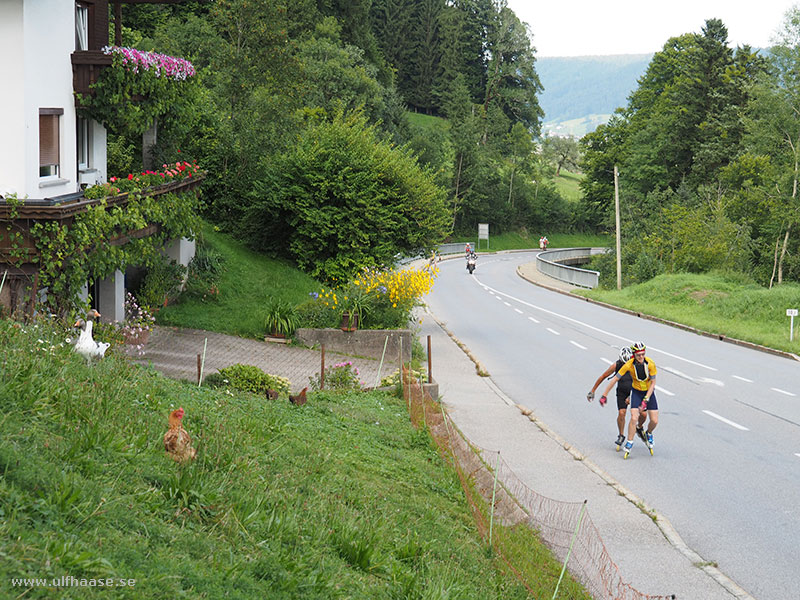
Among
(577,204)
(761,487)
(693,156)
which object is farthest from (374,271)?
(577,204)

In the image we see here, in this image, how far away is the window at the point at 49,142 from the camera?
60.3ft

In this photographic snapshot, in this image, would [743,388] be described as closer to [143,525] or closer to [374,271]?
[374,271]

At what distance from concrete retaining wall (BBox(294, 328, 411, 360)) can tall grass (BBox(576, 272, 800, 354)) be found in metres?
13.1

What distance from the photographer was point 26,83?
1673cm

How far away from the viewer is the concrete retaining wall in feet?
76.9

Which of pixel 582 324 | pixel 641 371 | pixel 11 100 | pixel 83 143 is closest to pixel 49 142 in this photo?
pixel 11 100

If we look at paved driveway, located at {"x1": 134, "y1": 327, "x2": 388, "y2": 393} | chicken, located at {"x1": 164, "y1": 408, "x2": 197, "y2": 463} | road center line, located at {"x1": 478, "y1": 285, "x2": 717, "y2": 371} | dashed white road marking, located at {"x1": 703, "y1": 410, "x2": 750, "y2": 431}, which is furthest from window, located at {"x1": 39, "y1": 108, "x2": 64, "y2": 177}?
road center line, located at {"x1": 478, "y1": 285, "x2": 717, "y2": 371}

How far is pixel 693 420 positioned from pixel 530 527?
27.5 feet

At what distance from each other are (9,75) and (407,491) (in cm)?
1178

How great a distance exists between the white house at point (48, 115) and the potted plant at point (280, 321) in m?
4.19

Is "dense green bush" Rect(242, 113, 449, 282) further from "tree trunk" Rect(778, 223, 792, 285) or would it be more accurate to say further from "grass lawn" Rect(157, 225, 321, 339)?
"tree trunk" Rect(778, 223, 792, 285)

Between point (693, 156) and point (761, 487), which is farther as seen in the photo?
point (693, 156)

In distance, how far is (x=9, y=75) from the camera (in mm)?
16594

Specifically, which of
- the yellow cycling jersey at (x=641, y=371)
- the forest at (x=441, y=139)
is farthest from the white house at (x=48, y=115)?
the yellow cycling jersey at (x=641, y=371)
